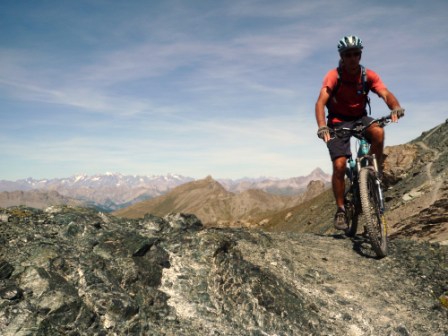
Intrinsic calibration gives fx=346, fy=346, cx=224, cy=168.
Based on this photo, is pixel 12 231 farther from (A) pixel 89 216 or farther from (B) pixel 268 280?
(B) pixel 268 280

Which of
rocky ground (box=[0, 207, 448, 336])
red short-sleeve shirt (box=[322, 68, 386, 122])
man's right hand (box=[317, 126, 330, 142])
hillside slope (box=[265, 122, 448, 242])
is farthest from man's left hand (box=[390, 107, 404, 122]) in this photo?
hillside slope (box=[265, 122, 448, 242])

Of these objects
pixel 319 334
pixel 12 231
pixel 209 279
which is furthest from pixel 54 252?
pixel 319 334

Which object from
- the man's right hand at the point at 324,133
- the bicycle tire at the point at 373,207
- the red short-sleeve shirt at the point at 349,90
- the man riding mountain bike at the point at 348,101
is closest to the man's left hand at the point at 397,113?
the man riding mountain bike at the point at 348,101

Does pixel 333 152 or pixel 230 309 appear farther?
pixel 333 152

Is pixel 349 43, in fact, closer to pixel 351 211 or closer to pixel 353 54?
pixel 353 54

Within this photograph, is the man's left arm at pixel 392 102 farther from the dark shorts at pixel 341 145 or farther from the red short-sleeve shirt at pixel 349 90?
the dark shorts at pixel 341 145

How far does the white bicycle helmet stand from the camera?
25.8 ft

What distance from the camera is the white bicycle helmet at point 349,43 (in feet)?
25.8

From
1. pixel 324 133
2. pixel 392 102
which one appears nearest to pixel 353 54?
pixel 392 102

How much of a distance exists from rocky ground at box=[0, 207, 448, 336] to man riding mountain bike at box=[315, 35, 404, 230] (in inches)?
104

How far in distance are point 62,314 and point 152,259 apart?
185 cm

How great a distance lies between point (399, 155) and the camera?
17219 mm

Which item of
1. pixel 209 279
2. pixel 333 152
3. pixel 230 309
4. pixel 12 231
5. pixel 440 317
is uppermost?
pixel 333 152

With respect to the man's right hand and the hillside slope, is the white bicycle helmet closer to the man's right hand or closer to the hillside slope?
the man's right hand
